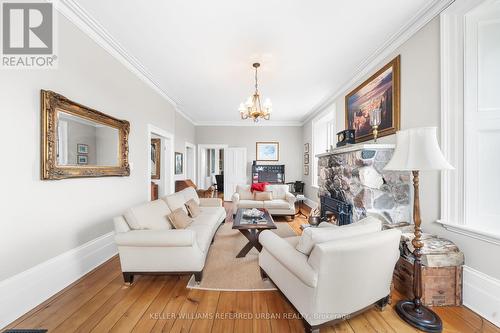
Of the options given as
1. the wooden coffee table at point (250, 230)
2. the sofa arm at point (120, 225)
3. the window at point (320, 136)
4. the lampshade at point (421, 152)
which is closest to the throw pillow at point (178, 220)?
the sofa arm at point (120, 225)

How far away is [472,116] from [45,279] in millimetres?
4284

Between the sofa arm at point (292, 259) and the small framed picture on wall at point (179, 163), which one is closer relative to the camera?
the sofa arm at point (292, 259)

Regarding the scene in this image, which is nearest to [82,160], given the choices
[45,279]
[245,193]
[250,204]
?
[45,279]

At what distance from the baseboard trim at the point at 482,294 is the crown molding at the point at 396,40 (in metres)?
2.51

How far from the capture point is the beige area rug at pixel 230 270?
2.13m

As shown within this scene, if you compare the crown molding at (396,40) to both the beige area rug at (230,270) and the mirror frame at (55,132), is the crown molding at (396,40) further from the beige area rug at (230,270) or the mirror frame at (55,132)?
the mirror frame at (55,132)

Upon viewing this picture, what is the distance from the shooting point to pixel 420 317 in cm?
161

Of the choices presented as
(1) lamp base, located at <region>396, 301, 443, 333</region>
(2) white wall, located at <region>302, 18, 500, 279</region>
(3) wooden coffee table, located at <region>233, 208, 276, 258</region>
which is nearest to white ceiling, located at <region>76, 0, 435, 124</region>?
(2) white wall, located at <region>302, 18, 500, 279</region>

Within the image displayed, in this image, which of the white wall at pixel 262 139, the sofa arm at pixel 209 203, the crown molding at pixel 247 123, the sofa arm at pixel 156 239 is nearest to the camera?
the sofa arm at pixel 156 239

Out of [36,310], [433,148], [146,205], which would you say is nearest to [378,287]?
[433,148]

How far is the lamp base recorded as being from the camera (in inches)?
60.1

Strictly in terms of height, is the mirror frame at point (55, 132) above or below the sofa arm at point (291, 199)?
above

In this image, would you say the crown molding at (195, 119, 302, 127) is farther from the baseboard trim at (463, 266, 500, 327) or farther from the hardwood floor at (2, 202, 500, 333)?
the baseboard trim at (463, 266, 500, 327)

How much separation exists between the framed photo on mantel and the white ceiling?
349 millimetres
